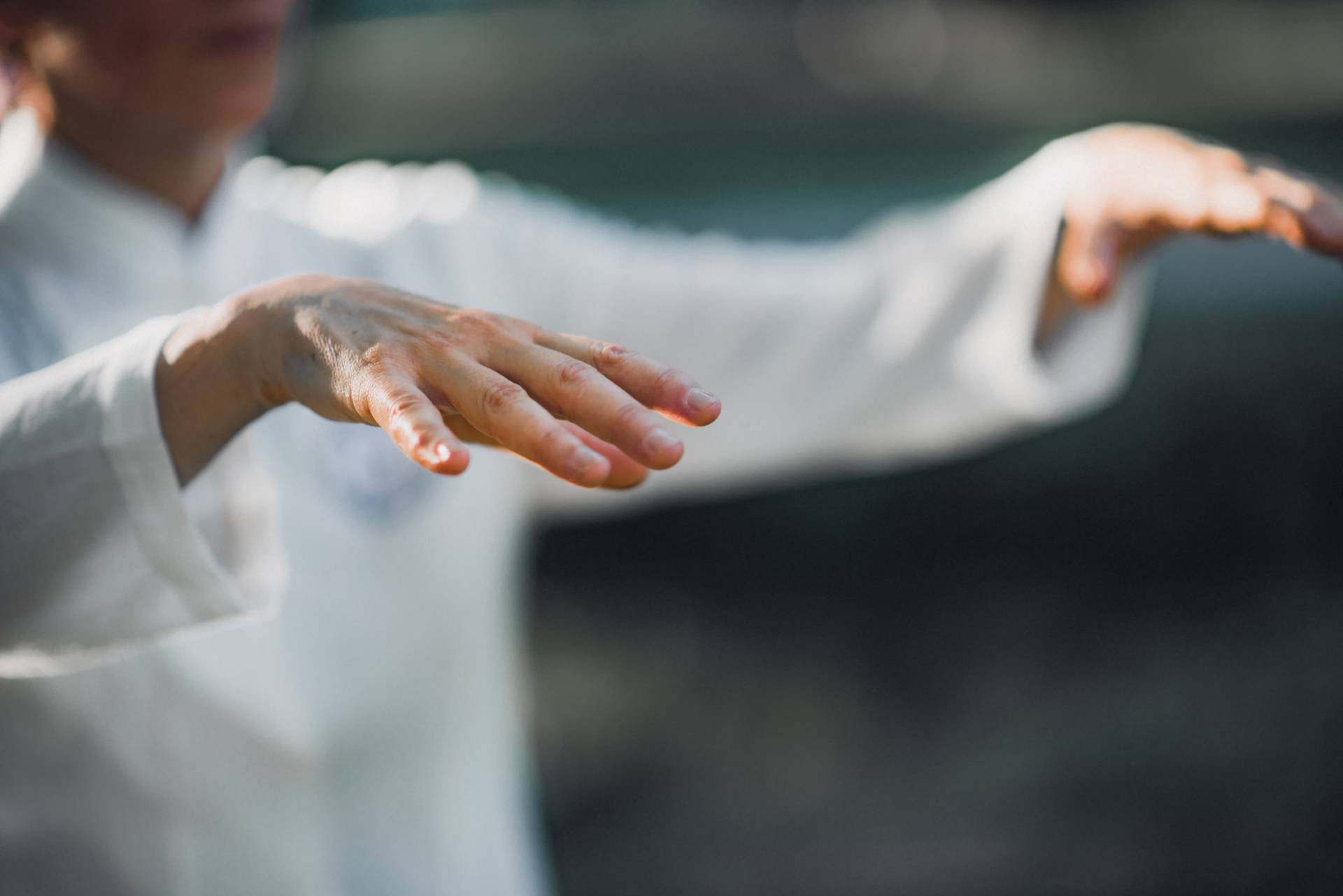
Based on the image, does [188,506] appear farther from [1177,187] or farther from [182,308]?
[1177,187]

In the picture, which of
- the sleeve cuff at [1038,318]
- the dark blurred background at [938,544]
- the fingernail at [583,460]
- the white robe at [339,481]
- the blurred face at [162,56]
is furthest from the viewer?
the dark blurred background at [938,544]

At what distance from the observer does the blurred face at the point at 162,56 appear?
2.04ft

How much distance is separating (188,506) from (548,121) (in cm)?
147

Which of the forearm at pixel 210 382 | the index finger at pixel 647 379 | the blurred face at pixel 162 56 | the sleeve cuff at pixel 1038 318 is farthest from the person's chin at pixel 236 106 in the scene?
the sleeve cuff at pixel 1038 318

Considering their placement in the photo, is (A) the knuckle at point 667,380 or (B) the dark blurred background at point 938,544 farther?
(B) the dark blurred background at point 938,544

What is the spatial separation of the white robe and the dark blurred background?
2.17ft

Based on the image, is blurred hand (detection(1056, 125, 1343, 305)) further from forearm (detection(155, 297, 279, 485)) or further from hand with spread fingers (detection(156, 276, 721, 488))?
forearm (detection(155, 297, 279, 485))

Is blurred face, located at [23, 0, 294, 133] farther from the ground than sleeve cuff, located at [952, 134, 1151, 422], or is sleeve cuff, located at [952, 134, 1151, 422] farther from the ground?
blurred face, located at [23, 0, 294, 133]

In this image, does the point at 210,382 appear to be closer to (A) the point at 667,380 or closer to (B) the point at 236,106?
(A) the point at 667,380

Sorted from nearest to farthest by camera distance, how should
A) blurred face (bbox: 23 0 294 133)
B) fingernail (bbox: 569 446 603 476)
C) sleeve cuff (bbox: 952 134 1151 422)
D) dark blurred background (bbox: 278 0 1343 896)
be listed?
fingernail (bbox: 569 446 603 476) < blurred face (bbox: 23 0 294 133) < sleeve cuff (bbox: 952 134 1151 422) < dark blurred background (bbox: 278 0 1343 896)

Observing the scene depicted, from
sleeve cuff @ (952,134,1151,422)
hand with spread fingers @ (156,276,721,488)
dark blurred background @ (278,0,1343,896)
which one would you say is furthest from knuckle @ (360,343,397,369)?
dark blurred background @ (278,0,1343,896)

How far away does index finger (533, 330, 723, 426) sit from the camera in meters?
0.40

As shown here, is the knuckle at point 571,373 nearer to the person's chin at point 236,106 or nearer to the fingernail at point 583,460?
the fingernail at point 583,460

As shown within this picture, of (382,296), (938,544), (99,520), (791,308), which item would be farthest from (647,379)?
(938,544)
